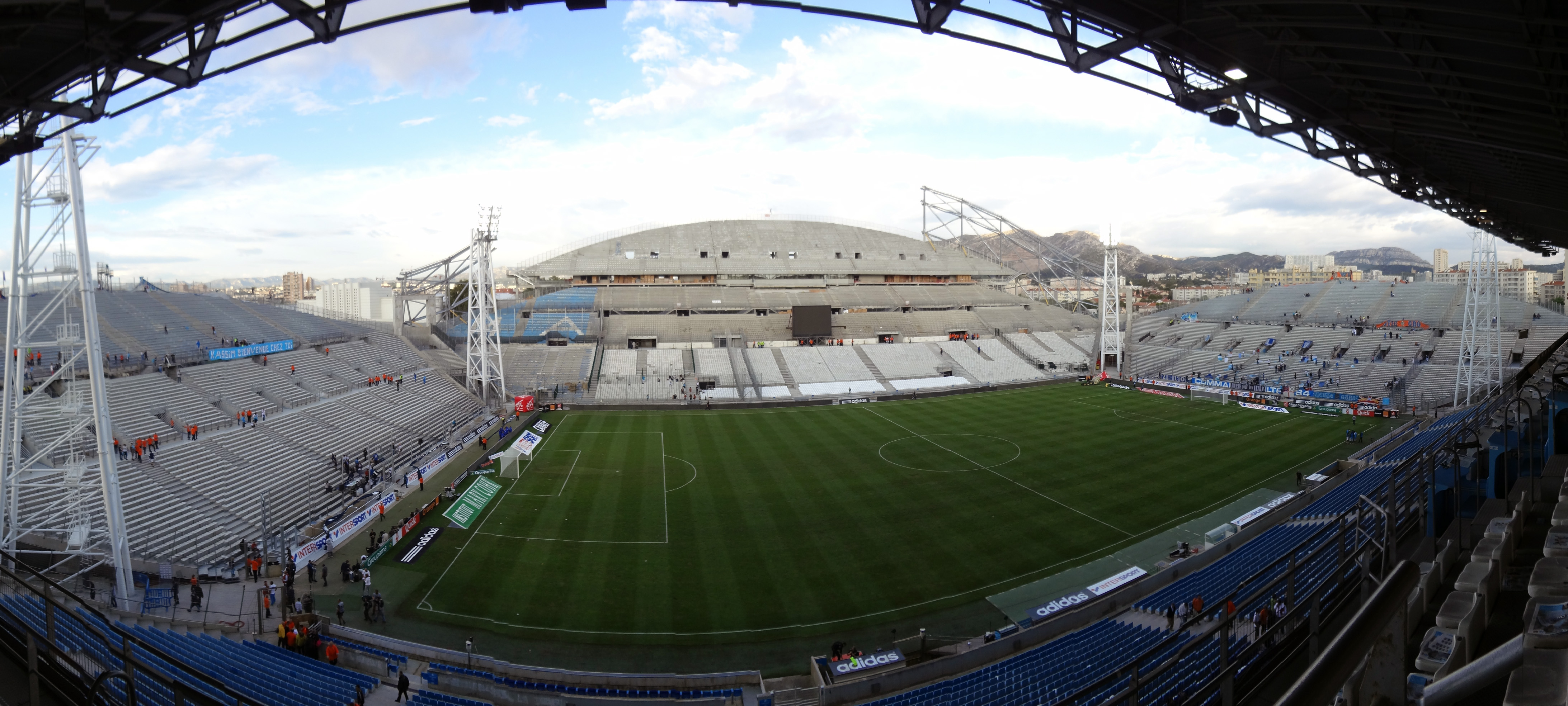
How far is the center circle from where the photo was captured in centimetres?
2817

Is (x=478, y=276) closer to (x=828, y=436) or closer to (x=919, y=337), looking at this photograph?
(x=828, y=436)

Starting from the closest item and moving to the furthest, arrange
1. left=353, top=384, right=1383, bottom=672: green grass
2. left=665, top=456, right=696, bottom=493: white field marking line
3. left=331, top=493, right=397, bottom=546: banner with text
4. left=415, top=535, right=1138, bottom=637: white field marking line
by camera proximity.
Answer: left=415, top=535, right=1138, bottom=637: white field marking line < left=353, top=384, right=1383, bottom=672: green grass < left=331, top=493, right=397, bottom=546: banner with text < left=665, top=456, right=696, bottom=493: white field marking line

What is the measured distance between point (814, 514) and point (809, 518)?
0.39 meters

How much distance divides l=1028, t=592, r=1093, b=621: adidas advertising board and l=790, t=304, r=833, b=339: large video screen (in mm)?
41996

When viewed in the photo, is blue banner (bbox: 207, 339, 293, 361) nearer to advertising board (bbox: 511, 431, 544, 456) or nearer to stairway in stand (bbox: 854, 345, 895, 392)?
advertising board (bbox: 511, 431, 544, 456)

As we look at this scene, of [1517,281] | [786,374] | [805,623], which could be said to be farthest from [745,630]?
[1517,281]

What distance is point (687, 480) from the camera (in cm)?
Answer: 2683

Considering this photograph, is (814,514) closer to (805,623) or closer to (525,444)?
(805,623)

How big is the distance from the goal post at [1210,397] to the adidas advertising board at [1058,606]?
3121 cm

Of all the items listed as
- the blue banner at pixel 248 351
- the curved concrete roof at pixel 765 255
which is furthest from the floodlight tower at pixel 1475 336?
the blue banner at pixel 248 351

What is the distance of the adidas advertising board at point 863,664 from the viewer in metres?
13.2

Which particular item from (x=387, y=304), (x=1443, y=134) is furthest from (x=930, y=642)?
(x=387, y=304)

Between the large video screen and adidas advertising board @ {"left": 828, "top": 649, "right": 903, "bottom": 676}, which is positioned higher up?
the large video screen

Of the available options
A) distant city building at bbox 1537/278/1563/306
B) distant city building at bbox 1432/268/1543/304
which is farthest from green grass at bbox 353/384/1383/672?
distant city building at bbox 1432/268/1543/304
